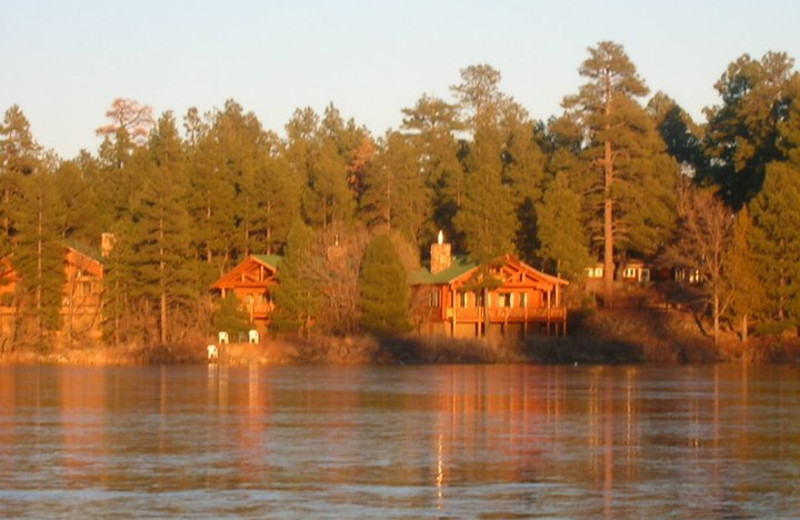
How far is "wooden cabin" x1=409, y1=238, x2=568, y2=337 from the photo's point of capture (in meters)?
84.2

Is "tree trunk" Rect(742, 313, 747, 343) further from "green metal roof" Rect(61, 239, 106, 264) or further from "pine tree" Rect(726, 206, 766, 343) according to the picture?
"green metal roof" Rect(61, 239, 106, 264)

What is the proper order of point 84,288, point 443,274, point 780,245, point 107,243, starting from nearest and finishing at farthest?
point 780,245 < point 443,274 < point 84,288 < point 107,243

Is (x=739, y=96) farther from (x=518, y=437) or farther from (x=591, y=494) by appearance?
(x=591, y=494)

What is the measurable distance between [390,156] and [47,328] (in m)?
26.8

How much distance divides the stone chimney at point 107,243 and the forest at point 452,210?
103cm

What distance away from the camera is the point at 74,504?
23219 mm

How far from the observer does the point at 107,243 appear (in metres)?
92.2

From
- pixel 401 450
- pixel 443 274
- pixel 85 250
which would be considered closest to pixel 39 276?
pixel 85 250

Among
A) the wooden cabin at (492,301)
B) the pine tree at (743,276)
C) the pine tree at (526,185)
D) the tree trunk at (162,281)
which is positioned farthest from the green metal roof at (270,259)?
the pine tree at (743,276)

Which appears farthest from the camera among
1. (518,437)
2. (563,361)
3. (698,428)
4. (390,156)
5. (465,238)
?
(390,156)

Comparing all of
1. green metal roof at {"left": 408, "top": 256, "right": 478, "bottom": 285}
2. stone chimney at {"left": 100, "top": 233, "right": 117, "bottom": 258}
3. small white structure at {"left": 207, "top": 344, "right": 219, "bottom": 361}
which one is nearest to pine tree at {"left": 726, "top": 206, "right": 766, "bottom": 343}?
green metal roof at {"left": 408, "top": 256, "right": 478, "bottom": 285}

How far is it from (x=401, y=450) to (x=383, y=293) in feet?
158

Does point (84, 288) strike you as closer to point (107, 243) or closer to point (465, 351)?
point (107, 243)

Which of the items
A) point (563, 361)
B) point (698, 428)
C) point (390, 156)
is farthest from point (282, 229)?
point (698, 428)
